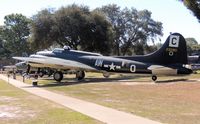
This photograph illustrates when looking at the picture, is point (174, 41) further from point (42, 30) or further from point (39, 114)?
point (42, 30)

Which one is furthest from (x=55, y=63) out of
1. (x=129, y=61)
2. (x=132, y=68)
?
(x=132, y=68)

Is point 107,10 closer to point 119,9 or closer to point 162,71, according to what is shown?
point 119,9

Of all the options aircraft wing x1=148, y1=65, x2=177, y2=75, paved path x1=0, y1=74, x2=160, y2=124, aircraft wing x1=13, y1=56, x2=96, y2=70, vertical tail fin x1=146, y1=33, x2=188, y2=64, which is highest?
vertical tail fin x1=146, y1=33, x2=188, y2=64

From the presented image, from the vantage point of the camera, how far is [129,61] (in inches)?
1649

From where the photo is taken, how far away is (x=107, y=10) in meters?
105

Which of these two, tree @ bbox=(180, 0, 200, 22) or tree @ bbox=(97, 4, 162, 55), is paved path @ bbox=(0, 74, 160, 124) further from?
tree @ bbox=(97, 4, 162, 55)

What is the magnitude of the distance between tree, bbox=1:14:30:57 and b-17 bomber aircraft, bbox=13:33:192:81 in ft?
288

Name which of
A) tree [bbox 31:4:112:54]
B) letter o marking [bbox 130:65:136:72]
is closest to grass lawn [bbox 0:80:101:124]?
letter o marking [bbox 130:65:136:72]

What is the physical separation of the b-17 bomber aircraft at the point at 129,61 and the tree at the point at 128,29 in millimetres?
55706

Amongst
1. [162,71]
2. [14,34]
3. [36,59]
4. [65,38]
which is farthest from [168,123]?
[14,34]

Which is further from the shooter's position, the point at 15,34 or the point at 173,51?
the point at 15,34

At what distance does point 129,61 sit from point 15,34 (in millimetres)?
98767

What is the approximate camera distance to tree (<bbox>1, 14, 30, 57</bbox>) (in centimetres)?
13425

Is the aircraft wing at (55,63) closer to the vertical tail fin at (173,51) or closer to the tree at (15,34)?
the vertical tail fin at (173,51)
